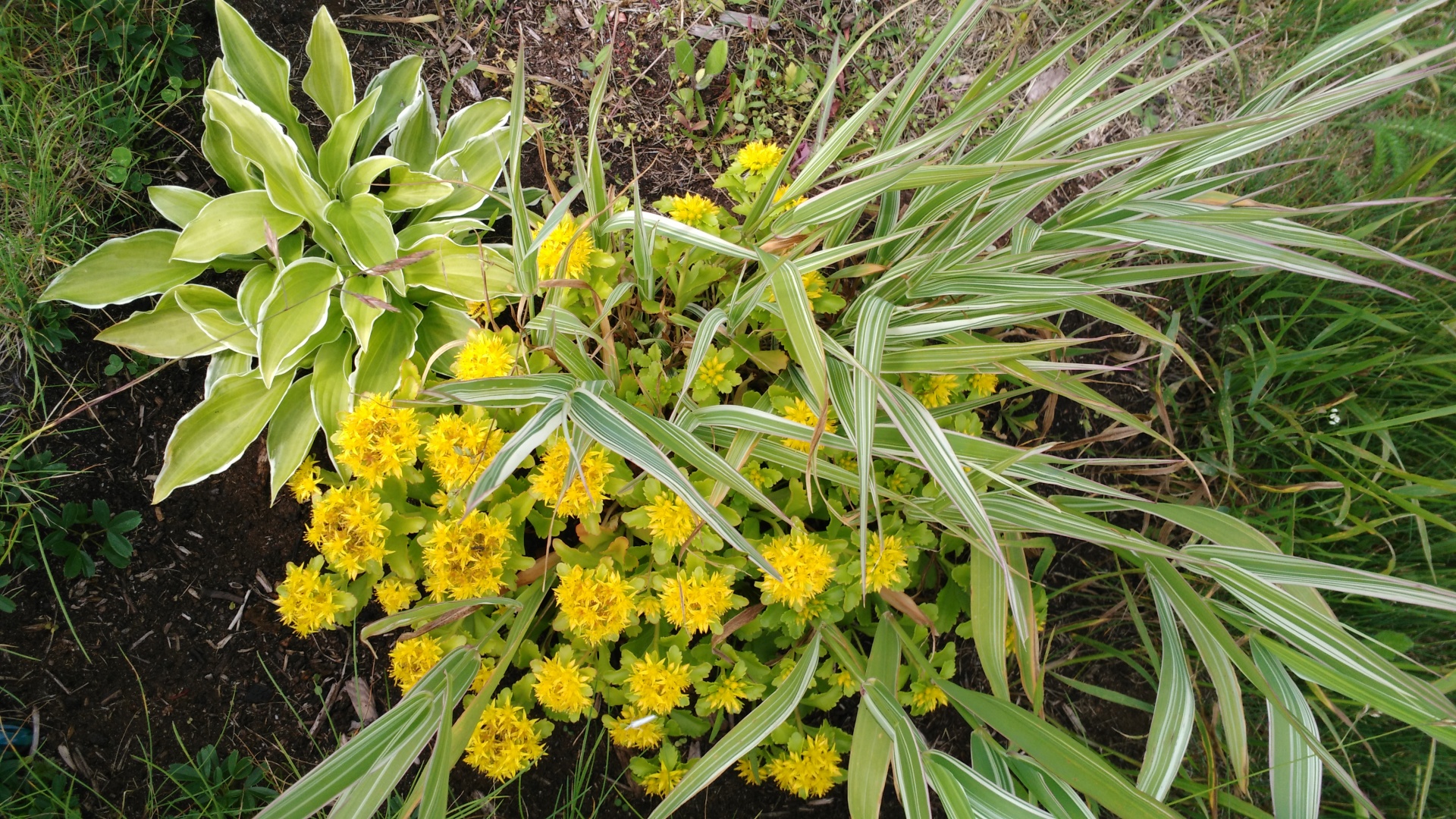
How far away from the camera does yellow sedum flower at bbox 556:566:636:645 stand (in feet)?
4.20

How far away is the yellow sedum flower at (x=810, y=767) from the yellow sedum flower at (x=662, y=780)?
186 mm

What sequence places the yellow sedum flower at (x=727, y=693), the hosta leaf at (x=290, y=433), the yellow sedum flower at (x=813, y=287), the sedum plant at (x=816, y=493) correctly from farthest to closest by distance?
the hosta leaf at (x=290, y=433), the yellow sedum flower at (x=813, y=287), the yellow sedum flower at (x=727, y=693), the sedum plant at (x=816, y=493)

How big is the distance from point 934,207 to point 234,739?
184 centimetres

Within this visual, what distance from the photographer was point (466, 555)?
51.7 inches

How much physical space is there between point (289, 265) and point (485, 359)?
55 centimetres

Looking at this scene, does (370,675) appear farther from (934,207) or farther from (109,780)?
(934,207)

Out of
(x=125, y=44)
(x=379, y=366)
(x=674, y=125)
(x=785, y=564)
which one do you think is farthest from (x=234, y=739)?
(x=674, y=125)

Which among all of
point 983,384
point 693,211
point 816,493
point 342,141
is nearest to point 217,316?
point 342,141

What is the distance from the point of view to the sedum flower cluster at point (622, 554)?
1.31 metres

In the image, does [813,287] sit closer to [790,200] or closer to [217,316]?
[790,200]

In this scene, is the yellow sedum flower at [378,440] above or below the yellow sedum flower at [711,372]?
below

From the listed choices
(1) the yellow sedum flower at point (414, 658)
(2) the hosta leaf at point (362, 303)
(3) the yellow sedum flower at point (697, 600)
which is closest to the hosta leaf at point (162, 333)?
(2) the hosta leaf at point (362, 303)

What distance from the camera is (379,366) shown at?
5.46 ft

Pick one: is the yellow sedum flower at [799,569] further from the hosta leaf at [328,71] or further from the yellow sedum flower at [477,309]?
the hosta leaf at [328,71]
